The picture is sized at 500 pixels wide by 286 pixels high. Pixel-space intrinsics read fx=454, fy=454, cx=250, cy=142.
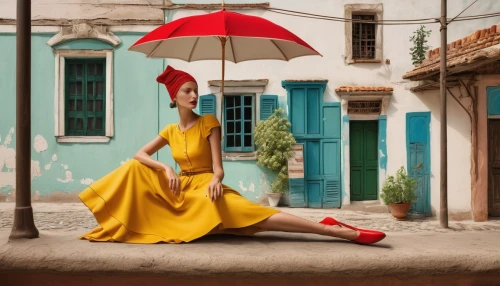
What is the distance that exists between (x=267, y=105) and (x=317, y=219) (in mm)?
2863

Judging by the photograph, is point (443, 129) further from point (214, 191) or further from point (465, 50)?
point (214, 191)

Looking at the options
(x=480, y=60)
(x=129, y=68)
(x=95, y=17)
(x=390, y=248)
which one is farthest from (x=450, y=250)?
(x=95, y=17)

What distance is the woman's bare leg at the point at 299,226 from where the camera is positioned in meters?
2.63

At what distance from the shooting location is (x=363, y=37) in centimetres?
1016

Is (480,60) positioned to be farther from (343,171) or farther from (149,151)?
(149,151)

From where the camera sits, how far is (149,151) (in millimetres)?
2855

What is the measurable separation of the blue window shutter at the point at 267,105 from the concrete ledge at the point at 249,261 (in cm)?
745

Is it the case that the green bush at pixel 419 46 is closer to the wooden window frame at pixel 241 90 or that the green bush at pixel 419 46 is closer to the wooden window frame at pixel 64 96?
the wooden window frame at pixel 241 90

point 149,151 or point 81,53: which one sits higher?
point 81,53

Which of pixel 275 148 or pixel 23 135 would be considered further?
pixel 275 148

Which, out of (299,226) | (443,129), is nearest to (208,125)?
(299,226)

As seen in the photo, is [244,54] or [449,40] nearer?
[244,54]

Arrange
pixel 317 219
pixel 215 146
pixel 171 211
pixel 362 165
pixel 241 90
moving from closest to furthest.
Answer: pixel 171 211 → pixel 215 146 → pixel 317 219 → pixel 241 90 → pixel 362 165

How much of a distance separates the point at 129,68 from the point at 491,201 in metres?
8.16
